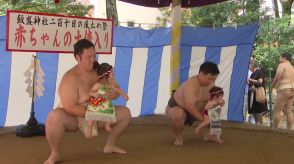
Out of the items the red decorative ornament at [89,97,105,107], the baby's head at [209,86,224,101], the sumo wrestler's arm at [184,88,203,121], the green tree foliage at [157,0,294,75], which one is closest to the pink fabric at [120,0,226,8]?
the green tree foliage at [157,0,294,75]

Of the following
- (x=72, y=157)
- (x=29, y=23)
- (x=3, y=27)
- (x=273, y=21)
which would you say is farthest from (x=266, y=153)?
(x=273, y=21)

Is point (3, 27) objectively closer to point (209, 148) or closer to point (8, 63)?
point (8, 63)

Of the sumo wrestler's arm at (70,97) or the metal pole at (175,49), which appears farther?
the metal pole at (175,49)

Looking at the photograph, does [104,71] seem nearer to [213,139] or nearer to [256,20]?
[213,139]

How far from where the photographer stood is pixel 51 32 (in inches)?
165

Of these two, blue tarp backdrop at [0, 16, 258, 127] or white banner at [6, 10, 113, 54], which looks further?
blue tarp backdrop at [0, 16, 258, 127]

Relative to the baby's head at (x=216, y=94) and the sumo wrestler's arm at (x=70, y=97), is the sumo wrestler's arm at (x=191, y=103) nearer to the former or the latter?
the baby's head at (x=216, y=94)

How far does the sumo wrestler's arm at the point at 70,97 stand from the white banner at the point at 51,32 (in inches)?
50.7

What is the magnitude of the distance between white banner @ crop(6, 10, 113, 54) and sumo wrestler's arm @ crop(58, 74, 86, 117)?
1.29m

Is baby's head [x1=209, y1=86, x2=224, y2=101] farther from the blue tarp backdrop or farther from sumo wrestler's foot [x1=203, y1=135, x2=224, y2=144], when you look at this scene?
the blue tarp backdrop

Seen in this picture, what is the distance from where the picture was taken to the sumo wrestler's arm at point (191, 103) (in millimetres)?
3369

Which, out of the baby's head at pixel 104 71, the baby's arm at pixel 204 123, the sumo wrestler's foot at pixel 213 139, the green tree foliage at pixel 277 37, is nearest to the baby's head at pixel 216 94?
the baby's arm at pixel 204 123

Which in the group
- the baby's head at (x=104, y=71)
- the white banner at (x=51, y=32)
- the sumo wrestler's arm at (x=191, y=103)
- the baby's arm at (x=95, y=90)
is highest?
the white banner at (x=51, y=32)

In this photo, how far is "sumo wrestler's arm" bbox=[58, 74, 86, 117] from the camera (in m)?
2.84
